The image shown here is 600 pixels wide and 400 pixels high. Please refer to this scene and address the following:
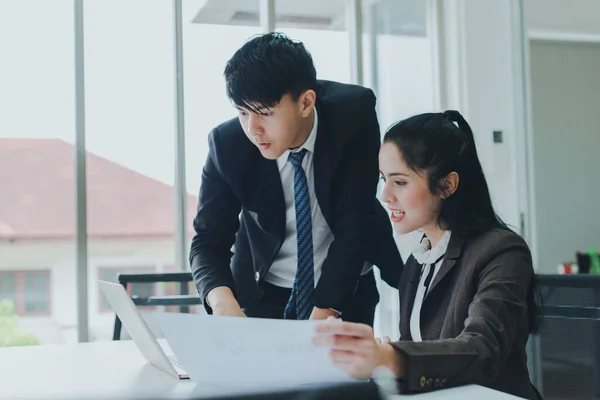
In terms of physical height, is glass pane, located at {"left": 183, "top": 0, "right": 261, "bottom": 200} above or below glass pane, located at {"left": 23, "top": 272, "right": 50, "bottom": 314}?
above

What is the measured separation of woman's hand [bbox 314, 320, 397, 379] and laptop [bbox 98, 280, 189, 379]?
0.38m

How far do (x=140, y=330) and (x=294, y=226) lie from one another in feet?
2.12

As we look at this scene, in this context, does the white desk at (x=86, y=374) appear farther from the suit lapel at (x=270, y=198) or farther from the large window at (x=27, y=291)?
the large window at (x=27, y=291)

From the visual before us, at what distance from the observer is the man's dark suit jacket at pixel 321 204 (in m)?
1.74

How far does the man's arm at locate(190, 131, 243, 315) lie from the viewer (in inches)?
70.6

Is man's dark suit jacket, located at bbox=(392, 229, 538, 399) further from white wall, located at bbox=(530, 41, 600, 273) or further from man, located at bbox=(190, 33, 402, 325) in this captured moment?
white wall, located at bbox=(530, 41, 600, 273)

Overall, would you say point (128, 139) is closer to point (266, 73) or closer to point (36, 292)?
point (36, 292)

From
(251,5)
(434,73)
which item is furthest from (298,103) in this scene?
(434,73)

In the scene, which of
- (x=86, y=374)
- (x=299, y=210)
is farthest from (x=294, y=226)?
(x=86, y=374)

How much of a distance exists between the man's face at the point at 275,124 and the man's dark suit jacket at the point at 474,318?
397 mm

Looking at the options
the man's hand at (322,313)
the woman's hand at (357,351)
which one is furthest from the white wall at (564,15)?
the woman's hand at (357,351)

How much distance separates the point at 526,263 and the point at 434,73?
3544 mm

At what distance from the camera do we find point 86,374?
1.30 metres

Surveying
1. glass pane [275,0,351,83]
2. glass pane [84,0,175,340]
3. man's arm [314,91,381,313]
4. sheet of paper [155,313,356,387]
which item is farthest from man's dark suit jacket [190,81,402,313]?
glass pane [275,0,351,83]
